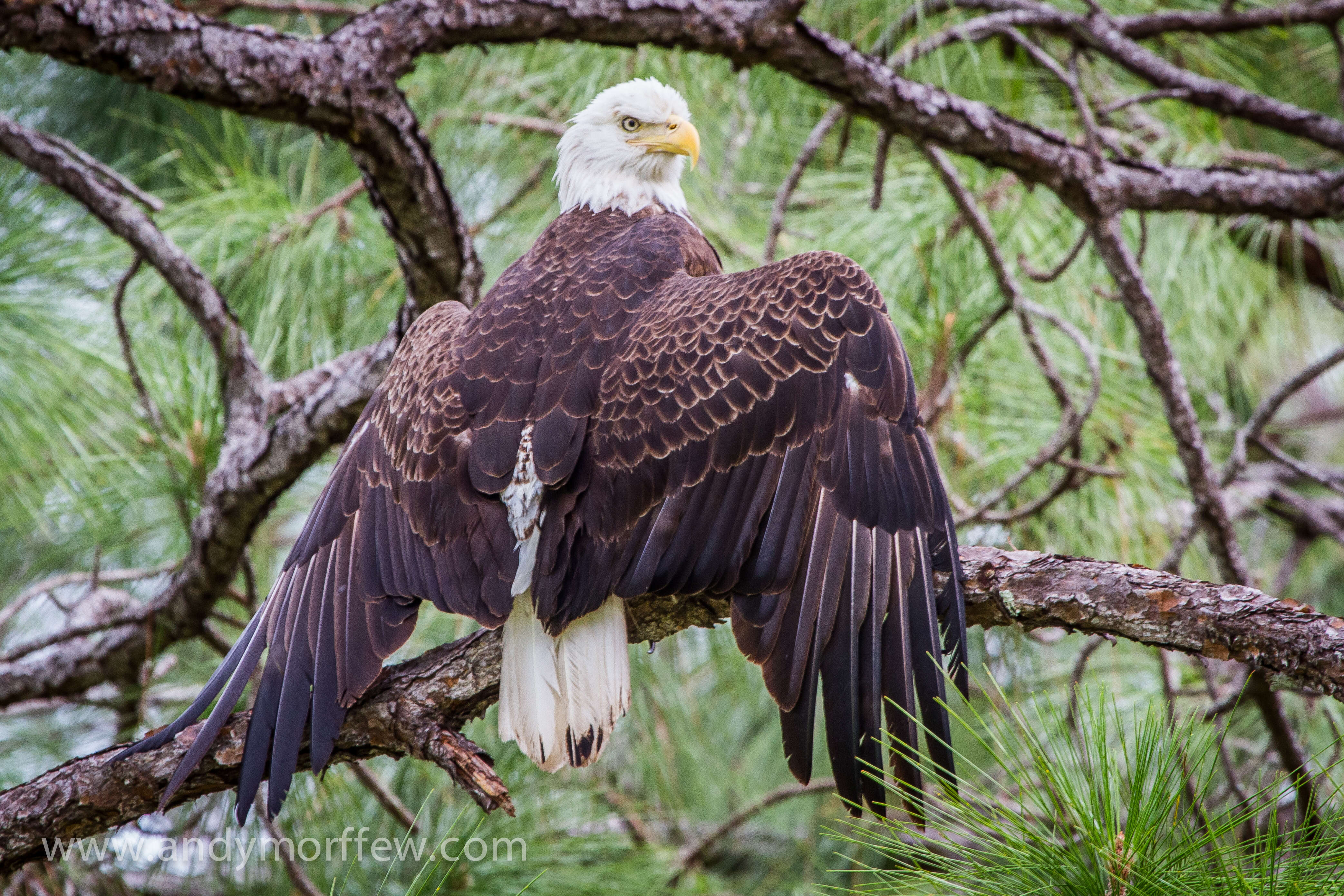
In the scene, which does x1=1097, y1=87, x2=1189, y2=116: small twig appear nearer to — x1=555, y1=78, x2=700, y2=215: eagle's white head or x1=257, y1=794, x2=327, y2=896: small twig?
x1=555, y1=78, x2=700, y2=215: eagle's white head

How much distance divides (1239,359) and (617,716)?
15.9 ft

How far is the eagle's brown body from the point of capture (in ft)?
7.27

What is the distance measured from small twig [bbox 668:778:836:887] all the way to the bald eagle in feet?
4.35

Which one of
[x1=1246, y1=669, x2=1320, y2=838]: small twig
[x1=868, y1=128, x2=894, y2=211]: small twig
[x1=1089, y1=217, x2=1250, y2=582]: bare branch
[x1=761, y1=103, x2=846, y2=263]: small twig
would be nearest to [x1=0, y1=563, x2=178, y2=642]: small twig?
[x1=761, y1=103, x2=846, y2=263]: small twig

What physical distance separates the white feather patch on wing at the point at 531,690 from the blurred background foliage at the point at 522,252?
1.05m

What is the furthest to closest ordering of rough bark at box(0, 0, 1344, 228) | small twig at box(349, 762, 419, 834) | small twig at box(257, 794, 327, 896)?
small twig at box(349, 762, 419, 834)
rough bark at box(0, 0, 1344, 228)
small twig at box(257, 794, 327, 896)

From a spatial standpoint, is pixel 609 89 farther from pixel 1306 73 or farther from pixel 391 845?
pixel 1306 73

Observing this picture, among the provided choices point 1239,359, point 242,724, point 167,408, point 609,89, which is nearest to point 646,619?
point 242,724

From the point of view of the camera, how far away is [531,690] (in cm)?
236

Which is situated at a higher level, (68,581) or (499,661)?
(499,661)

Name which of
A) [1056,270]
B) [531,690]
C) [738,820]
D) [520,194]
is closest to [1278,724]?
[1056,270]

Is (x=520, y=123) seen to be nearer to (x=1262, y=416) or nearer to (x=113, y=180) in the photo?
(x=113, y=180)

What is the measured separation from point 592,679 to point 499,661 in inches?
8.3

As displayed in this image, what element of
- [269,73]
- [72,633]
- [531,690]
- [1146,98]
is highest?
[269,73]
